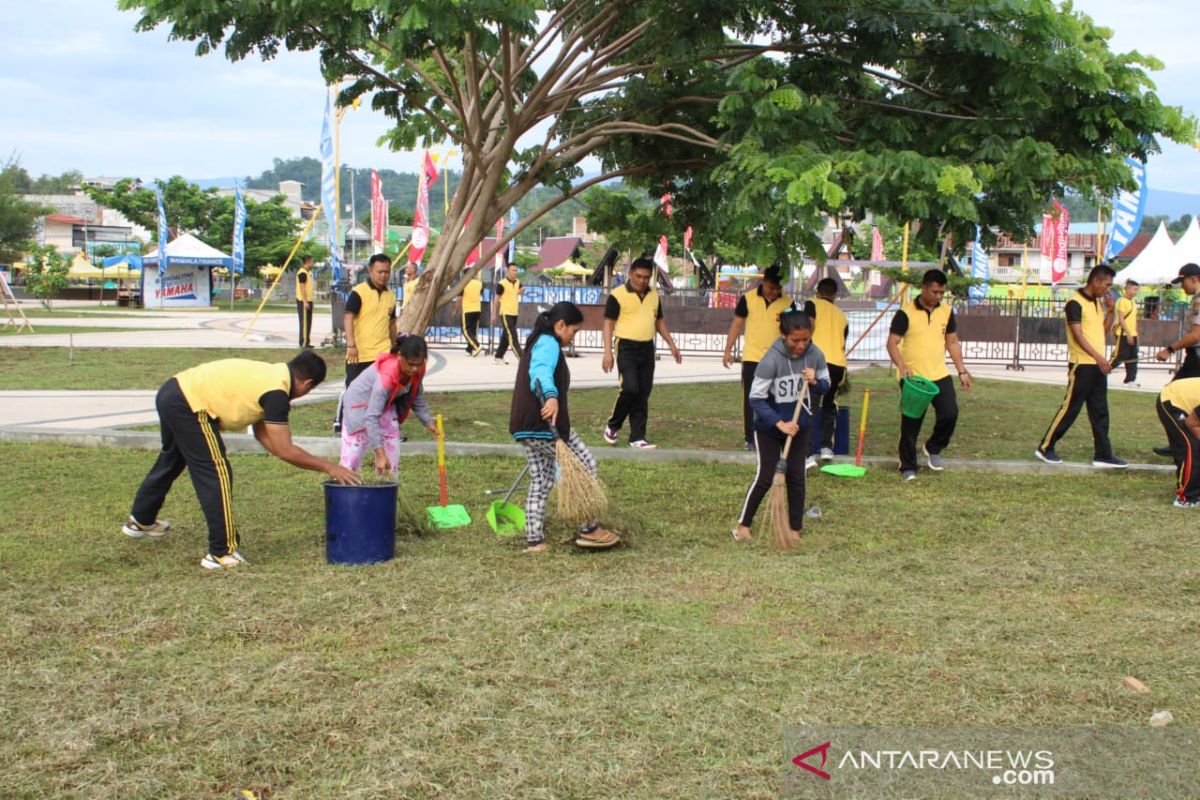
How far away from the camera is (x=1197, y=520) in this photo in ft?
24.5

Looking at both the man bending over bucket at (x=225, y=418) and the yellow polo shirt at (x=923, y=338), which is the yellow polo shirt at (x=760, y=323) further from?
the man bending over bucket at (x=225, y=418)

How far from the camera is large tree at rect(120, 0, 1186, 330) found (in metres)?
7.58

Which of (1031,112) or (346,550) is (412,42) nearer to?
(346,550)

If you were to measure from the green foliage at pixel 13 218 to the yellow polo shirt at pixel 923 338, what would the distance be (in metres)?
51.2

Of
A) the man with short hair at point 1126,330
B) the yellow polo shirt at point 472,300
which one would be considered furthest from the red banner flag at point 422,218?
the man with short hair at point 1126,330

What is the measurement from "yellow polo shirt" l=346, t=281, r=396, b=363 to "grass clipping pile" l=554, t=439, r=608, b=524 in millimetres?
3435

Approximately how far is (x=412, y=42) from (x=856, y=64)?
12.4 ft

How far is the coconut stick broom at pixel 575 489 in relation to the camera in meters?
6.26

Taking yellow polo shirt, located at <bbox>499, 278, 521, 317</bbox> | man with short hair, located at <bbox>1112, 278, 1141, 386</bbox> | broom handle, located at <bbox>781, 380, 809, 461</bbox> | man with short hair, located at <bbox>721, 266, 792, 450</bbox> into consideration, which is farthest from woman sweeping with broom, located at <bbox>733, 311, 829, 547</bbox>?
yellow polo shirt, located at <bbox>499, 278, 521, 317</bbox>

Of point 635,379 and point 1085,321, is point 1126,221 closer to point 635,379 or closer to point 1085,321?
point 1085,321

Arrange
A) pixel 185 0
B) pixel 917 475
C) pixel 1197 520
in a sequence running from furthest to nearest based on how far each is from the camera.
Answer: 1. pixel 917 475
2. pixel 185 0
3. pixel 1197 520

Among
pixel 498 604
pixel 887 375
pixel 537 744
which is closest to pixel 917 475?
pixel 498 604

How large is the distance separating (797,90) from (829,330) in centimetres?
215

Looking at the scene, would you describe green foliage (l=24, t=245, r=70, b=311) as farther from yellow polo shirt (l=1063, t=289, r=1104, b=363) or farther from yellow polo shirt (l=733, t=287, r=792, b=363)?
yellow polo shirt (l=1063, t=289, r=1104, b=363)
